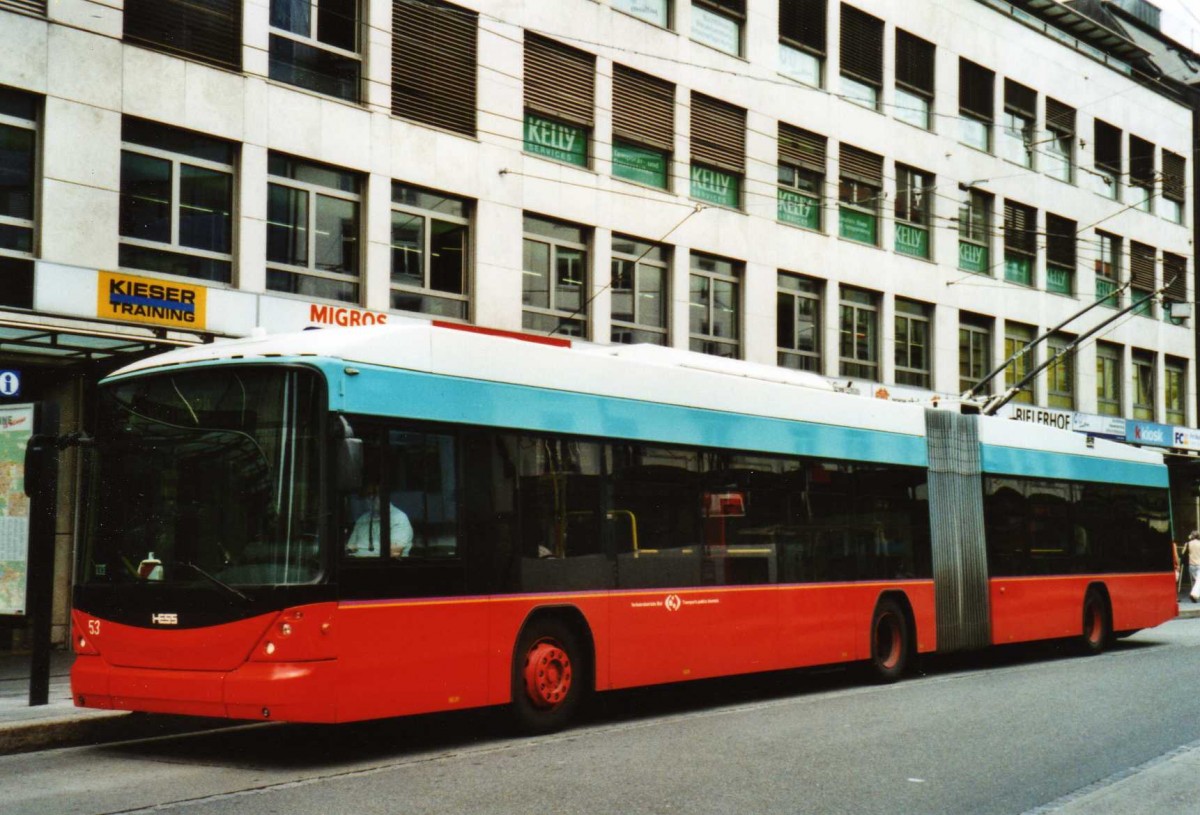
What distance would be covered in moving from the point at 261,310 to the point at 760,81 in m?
12.2

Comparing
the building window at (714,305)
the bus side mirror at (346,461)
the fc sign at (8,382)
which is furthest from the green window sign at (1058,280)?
the bus side mirror at (346,461)

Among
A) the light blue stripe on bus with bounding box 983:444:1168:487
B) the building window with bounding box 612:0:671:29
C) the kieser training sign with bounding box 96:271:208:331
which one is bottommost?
the light blue stripe on bus with bounding box 983:444:1168:487

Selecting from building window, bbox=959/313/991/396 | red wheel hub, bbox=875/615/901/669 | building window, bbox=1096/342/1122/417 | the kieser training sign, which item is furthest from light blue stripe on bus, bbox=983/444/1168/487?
building window, bbox=1096/342/1122/417

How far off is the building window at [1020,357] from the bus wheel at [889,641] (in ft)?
64.6

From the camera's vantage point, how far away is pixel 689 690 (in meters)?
15.5

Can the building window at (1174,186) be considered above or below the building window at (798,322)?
above

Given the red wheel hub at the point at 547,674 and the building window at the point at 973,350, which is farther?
the building window at the point at 973,350

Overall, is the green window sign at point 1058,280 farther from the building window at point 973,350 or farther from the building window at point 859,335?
the building window at point 859,335

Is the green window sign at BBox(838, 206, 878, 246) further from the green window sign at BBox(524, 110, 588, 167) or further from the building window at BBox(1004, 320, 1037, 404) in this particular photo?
the green window sign at BBox(524, 110, 588, 167)

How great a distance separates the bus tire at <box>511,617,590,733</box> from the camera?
10.9 meters

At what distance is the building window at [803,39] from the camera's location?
93.0 ft

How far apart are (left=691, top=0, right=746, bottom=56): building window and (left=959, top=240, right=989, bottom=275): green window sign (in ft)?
28.8

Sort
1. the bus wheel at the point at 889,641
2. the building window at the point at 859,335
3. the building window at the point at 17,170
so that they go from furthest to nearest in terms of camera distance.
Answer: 1. the building window at the point at 859,335
2. the building window at the point at 17,170
3. the bus wheel at the point at 889,641

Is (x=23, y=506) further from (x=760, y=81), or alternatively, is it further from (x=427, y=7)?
(x=760, y=81)
